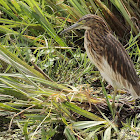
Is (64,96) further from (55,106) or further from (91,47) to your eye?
(91,47)

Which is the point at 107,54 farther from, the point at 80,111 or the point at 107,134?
the point at 107,134

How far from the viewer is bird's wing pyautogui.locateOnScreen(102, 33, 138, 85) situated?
2.36 metres

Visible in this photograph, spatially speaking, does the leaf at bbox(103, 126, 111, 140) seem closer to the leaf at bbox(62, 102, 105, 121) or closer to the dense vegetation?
the dense vegetation

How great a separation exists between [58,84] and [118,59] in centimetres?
44

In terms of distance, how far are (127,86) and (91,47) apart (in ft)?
1.15

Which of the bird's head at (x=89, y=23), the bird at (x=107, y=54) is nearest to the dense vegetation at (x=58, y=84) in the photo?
the bird at (x=107, y=54)

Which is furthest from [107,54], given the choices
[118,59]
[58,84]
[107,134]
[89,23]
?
[107,134]

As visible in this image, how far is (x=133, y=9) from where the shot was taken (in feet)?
10.9

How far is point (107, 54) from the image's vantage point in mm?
2357

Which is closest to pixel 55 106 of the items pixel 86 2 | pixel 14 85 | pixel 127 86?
pixel 14 85

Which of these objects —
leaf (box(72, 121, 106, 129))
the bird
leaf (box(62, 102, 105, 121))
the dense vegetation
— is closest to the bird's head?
the bird

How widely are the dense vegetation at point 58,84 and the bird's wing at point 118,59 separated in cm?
15

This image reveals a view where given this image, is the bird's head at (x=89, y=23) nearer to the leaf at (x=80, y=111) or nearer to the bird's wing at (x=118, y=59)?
the bird's wing at (x=118, y=59)

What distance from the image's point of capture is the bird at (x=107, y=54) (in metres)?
2.36
